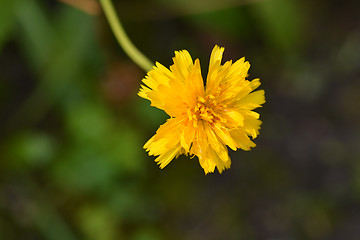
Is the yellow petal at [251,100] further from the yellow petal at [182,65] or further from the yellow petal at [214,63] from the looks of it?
the yellow petal at [182,65]

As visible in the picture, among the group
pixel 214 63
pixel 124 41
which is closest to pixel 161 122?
pixel 124 41

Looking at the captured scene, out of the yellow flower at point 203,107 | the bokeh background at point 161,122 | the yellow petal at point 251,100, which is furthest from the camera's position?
the bokeh background at point 161,122

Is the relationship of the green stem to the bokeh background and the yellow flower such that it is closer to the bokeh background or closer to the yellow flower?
the yellow flower

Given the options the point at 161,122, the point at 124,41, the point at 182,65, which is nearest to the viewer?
the point at 182,65

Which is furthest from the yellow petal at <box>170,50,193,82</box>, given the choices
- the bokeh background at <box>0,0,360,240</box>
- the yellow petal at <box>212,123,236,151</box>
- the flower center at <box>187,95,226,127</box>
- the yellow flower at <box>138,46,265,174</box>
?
the bokeh background at <box>0,0,360,240</box>

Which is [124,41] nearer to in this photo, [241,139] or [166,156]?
[166,156]

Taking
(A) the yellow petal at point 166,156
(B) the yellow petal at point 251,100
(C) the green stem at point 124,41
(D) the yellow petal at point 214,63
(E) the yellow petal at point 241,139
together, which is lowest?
(E) the yellow petal at point 241,139

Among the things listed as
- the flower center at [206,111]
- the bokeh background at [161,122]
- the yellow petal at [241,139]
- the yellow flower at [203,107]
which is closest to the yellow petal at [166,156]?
the yellow flower at [203,107]

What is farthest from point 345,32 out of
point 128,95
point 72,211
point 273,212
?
point 72,211

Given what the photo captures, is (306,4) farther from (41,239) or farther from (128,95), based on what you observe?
(41,239)
